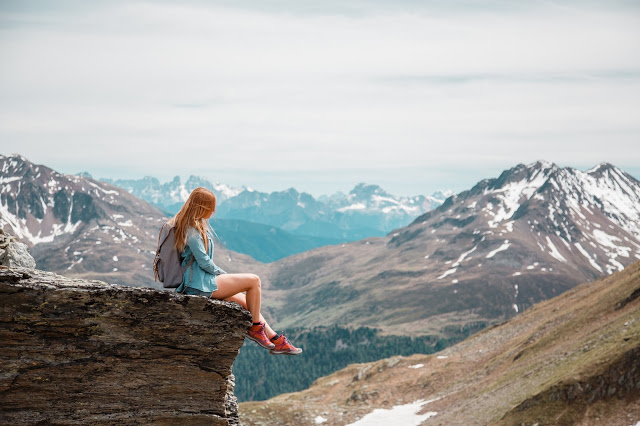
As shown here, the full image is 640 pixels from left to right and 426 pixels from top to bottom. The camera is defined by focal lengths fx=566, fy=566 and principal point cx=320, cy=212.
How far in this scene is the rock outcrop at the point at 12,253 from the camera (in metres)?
21.5

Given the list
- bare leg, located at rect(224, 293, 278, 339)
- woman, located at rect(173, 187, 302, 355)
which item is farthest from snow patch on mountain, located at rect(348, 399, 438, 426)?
woman, located at rect(173, 187, 302, 355)

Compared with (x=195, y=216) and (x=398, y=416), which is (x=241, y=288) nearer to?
(x=195, y=216)

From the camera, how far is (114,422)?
756 inches

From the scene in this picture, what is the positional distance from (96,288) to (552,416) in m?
40.2

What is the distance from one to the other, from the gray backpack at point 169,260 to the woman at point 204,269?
0.14m

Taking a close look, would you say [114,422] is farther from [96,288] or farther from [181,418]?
[96,288]

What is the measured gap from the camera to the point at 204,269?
62.1 feet

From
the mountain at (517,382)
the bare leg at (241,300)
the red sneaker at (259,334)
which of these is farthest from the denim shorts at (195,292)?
the mountain at (517,382)

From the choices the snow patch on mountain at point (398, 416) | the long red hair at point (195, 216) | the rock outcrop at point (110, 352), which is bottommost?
the snow patch on mountain at point (398, 416)

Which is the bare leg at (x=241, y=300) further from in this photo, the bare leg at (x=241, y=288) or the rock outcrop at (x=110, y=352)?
the rock outcrop at (x=110, y=352)

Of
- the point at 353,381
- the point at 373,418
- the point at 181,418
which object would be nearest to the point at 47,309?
the point at 181,418

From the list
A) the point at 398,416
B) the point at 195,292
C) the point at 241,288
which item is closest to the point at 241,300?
the point at 241,288

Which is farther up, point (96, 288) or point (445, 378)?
point (96, 288)

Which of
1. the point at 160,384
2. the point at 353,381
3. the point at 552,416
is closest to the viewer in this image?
the point at 160,384
